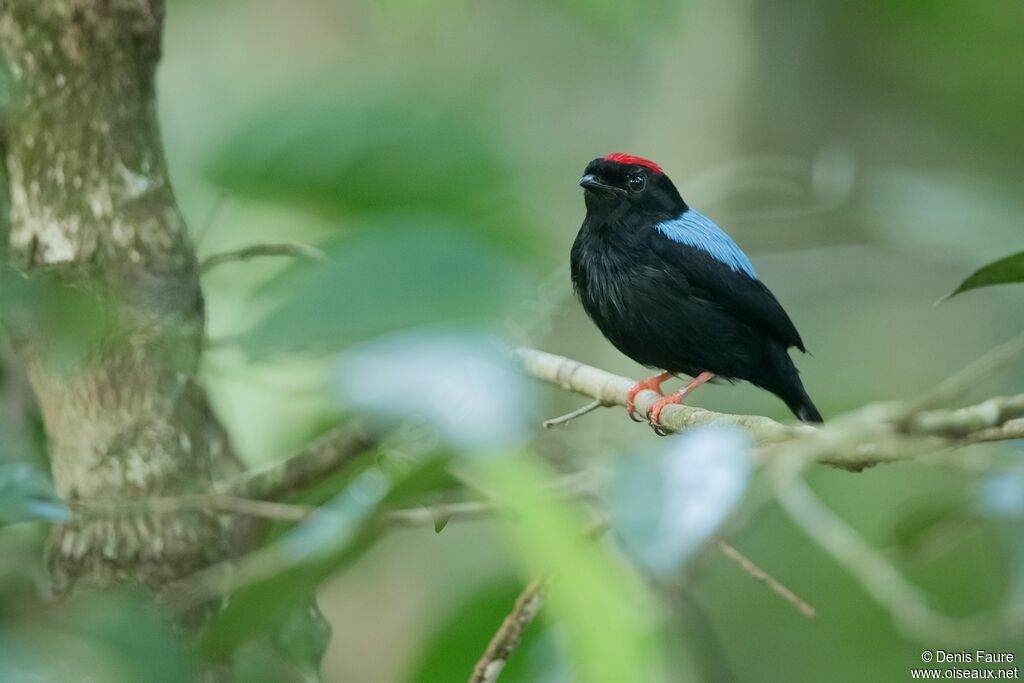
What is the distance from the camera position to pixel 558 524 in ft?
3.06

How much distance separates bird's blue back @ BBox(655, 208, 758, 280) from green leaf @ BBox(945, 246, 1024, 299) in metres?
1.85

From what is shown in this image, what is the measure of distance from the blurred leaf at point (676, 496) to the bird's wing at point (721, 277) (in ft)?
8.15

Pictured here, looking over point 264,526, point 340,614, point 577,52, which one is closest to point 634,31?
point 264,526

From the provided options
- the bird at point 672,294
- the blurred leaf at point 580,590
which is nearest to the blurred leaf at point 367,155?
the blurred leaf at point 580,590

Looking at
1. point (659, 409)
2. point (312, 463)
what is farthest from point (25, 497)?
point (659, 409)

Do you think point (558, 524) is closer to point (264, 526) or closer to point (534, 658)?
point (534, 658)

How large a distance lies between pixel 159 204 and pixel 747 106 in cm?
507

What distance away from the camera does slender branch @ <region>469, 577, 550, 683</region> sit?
1.79 meters

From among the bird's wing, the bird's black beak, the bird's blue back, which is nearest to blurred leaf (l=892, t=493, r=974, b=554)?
the bird's wing

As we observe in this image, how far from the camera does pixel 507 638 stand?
1842 millimetres

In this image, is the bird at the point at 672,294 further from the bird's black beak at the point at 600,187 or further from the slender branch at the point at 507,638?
the slender branch at the point at 507,638

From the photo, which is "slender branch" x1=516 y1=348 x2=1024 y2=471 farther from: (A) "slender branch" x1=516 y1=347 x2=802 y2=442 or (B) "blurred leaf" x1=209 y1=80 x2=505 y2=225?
(B) "blurred leaf" x1=209 y1=80 x2=505 y2=225

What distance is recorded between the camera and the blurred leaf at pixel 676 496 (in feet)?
3.30

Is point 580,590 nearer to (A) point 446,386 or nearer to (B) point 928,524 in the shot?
(A) point 446,386
